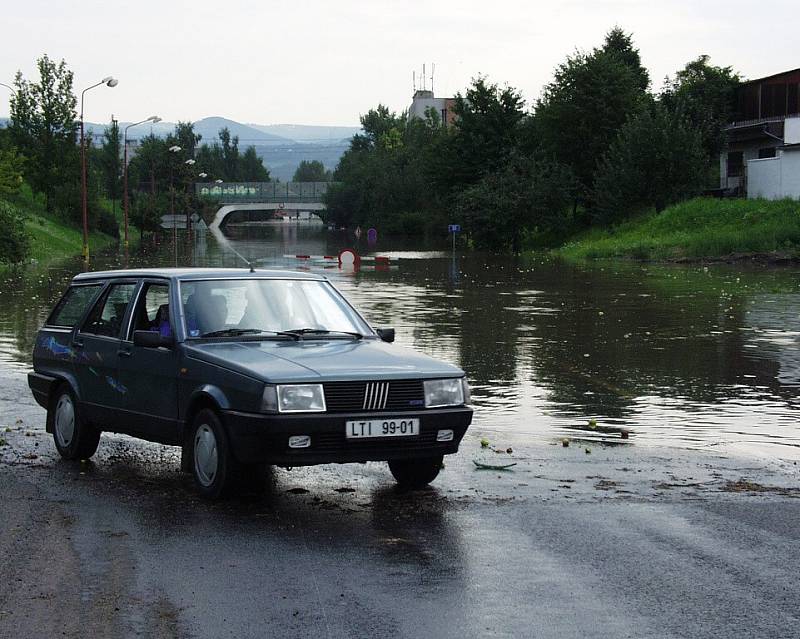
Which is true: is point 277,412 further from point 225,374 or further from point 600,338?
point 600,338

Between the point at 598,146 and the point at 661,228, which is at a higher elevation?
the point at 598,146

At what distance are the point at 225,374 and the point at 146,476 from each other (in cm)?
158

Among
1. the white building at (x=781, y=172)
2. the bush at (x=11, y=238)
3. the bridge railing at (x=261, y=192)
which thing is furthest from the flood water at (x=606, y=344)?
the bridge railing at (x=261, y=192)

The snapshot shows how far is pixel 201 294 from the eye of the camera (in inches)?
380

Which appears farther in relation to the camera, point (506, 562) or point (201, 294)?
point (201, 294)

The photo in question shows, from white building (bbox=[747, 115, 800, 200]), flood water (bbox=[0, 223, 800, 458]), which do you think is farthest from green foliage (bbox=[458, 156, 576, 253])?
flood water (bbox=[0, 223, 800, 458])

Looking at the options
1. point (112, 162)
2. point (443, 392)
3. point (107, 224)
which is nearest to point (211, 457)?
point (443, 392)

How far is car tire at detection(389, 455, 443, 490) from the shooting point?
9016 millimetres

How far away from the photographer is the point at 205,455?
8641mm

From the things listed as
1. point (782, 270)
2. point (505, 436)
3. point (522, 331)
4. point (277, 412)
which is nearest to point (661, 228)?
point (782, 270)

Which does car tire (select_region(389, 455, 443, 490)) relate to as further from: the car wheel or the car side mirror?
the car side mirror

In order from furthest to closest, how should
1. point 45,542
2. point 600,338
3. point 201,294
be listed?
1. point 600,338
2. point 201,294
3. point 45,542

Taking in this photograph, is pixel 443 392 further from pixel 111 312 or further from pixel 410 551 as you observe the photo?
pixel 111 312

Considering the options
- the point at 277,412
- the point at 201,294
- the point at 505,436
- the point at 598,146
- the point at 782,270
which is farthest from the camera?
the point at 598,146
